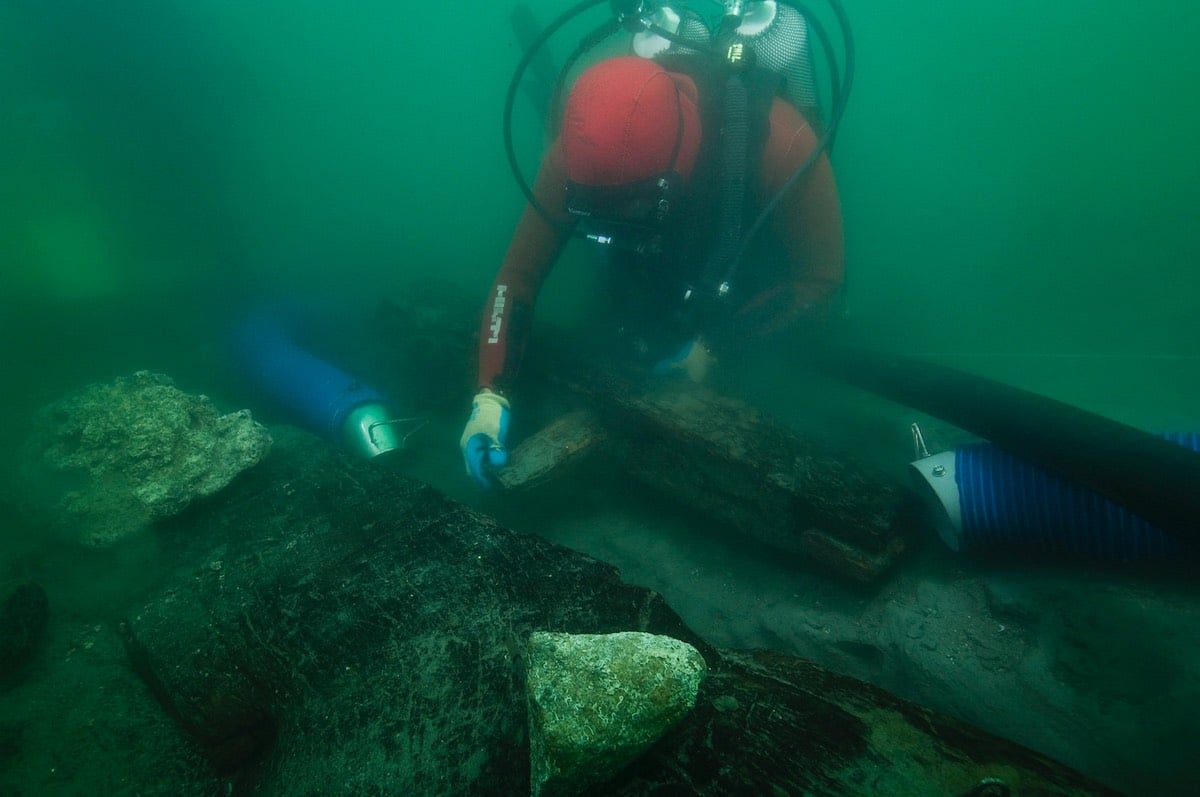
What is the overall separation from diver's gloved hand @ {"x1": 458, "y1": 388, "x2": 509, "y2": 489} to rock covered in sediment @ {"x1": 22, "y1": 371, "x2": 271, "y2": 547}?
1.28 meters

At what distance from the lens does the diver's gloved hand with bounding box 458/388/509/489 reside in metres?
3.45

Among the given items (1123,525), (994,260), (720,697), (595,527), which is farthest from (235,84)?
(994,260)

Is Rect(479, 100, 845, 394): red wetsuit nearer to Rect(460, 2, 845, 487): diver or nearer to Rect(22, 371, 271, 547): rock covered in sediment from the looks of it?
Rect(460, 2, 845, 487): diver

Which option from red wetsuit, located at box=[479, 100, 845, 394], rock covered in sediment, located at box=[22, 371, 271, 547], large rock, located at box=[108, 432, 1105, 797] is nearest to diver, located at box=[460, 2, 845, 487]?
red wetsuit, located at box=[479, 100, 845, 394]

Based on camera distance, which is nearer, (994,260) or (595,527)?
(595,527)

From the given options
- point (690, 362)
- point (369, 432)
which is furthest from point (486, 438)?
point (690, 362)

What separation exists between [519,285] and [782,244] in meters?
2.32

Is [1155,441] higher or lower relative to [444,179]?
higher

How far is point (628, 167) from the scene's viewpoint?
3010 mm

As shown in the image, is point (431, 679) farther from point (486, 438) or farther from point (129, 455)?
point (129, 455)

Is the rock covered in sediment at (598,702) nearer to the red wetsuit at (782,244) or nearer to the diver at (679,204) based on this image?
the diver at (679,204)

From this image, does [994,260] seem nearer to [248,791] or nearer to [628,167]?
[628,167]

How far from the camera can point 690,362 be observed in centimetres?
428

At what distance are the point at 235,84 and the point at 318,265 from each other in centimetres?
539
